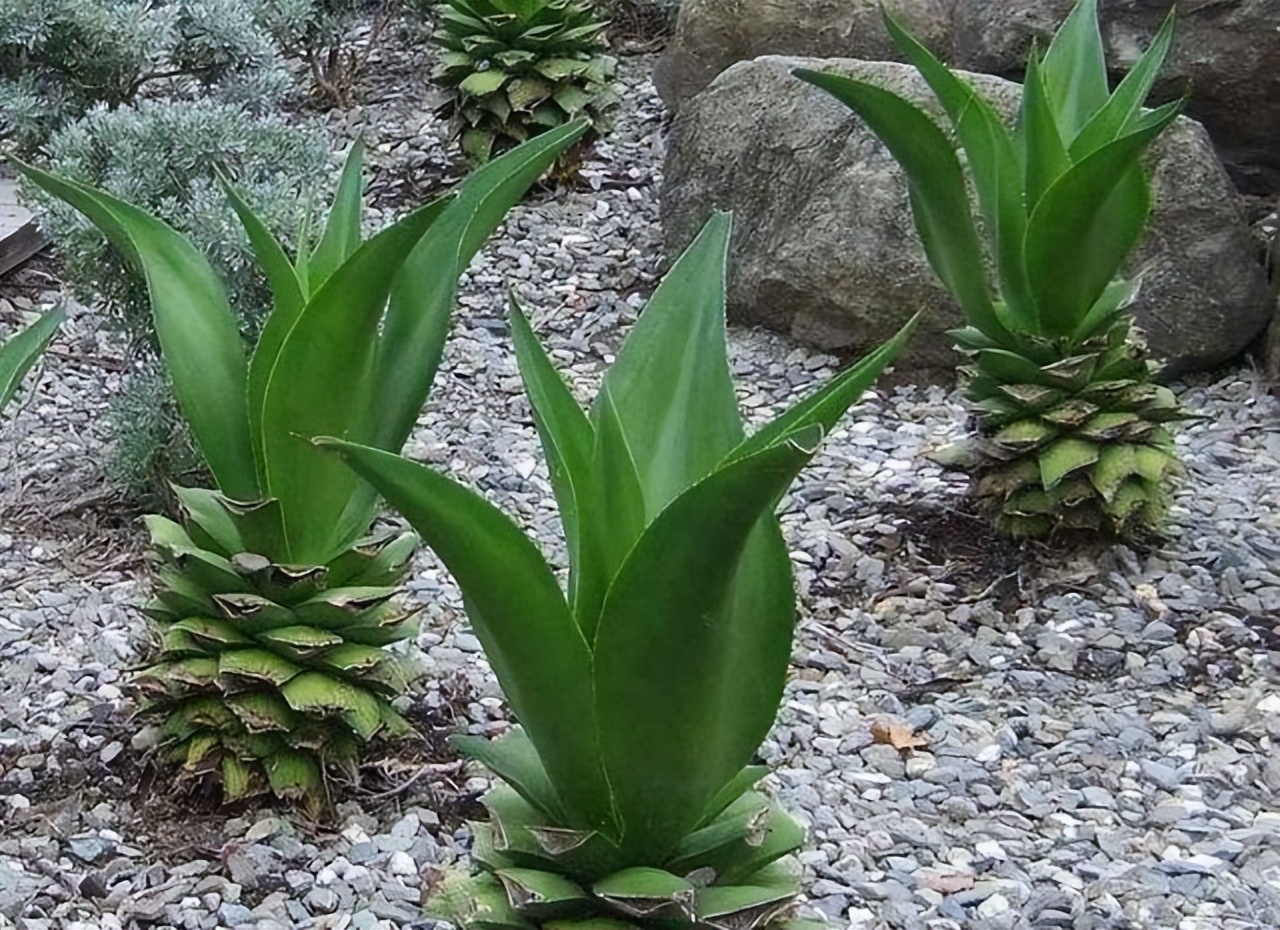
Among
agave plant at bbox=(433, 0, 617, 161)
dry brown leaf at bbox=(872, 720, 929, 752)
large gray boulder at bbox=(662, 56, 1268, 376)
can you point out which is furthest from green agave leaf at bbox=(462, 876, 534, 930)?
agave plant at bbox=(433, 0, 617, 161)

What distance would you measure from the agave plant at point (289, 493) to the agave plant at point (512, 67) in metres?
2.89

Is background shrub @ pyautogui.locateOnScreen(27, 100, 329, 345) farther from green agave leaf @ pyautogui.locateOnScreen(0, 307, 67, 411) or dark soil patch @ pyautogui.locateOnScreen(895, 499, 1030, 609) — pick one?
green agave leaf @ pyautogui.locateOnScreen(0, 307, 67, 411)

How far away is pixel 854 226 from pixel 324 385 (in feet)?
7.59

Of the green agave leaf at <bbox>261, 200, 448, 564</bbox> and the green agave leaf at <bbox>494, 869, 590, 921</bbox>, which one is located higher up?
the green agave leaf at <bbox>261, 200, 448, 564</bbox>

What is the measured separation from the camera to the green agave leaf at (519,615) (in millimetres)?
1276

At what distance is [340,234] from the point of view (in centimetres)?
216

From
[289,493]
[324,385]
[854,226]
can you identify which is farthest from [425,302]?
[854,226]

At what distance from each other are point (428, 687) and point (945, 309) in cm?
187

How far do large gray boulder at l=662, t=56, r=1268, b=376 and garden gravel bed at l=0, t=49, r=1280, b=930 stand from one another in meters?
0.20

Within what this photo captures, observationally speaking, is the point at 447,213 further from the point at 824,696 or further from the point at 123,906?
the point at 824,696

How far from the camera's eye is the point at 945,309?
3.98 m

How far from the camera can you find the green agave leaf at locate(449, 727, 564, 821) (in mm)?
1521

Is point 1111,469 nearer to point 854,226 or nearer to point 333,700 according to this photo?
point 854,226

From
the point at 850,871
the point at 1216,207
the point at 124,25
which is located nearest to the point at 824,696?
the point at 850,871
